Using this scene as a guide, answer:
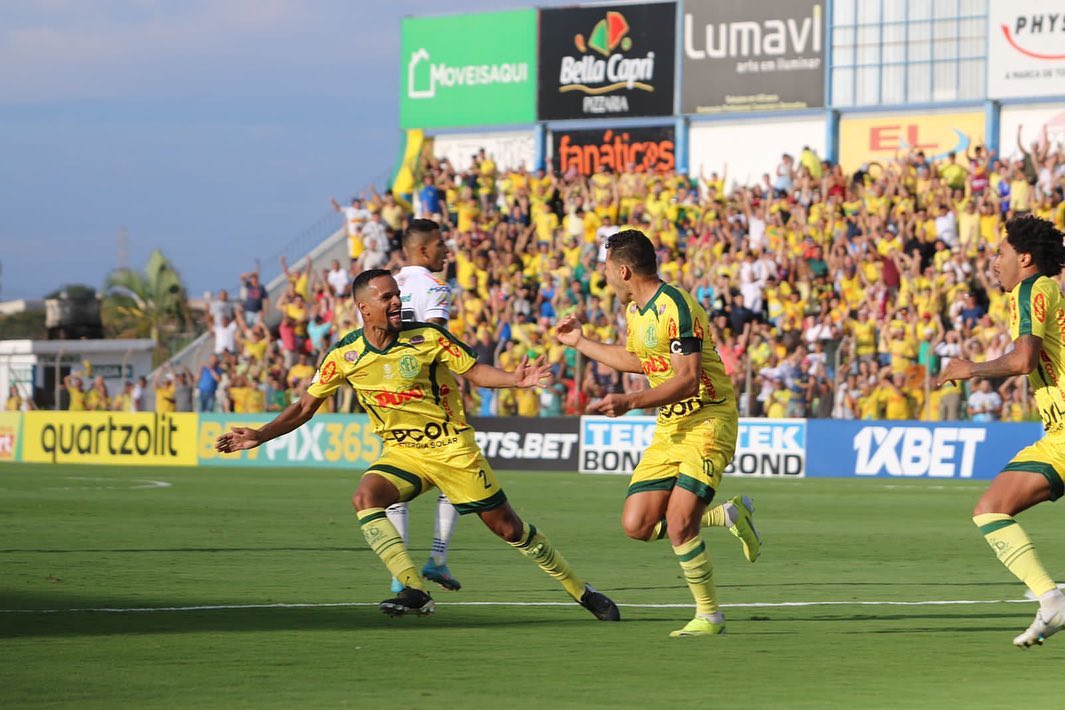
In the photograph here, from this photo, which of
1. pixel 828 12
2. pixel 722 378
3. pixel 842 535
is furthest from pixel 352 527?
pixel 828 12

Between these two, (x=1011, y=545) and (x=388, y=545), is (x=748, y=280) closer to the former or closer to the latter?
(x=388, y=545)

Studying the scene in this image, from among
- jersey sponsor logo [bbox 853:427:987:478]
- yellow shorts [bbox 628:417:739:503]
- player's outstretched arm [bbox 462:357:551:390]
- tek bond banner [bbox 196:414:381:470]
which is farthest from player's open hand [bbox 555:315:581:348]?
tek bond banner [bbox 196:414:381:470]

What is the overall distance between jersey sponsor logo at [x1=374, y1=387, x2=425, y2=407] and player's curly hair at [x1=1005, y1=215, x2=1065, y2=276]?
11.6ft

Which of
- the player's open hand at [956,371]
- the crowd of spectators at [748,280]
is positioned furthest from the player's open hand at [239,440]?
the crowd of spectators at [748,280]

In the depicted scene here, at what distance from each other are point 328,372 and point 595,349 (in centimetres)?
168

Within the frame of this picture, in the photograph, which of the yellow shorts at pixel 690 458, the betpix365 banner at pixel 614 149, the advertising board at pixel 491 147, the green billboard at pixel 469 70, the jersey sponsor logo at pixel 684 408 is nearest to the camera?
the yellow shorts at pixel 690 458

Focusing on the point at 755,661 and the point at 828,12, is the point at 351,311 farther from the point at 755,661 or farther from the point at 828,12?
the point at 755,661

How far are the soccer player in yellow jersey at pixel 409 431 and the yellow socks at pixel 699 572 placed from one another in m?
0.79

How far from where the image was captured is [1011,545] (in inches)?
370

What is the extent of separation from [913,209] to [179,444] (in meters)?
16.0

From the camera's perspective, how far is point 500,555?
15805mm

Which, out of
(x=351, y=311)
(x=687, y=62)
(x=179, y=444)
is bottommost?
(x=179, y=444)

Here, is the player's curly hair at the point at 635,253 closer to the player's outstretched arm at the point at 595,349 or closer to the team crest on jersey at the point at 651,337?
the team crest on jersey at the point at 651,337

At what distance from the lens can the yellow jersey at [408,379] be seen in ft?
33.9
